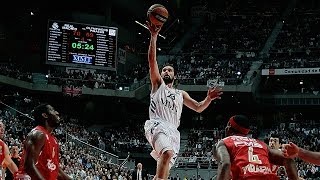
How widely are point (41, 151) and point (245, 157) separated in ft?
7.62

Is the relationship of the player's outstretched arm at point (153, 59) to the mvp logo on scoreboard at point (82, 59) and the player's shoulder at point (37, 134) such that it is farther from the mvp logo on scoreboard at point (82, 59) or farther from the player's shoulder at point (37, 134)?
the mvp logo on scoreboard at point (82, 59)

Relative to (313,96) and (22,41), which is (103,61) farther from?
(313,96)

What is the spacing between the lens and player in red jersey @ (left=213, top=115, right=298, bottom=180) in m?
5.06

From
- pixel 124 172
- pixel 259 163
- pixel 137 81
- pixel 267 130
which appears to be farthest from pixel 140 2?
pixel 259 163

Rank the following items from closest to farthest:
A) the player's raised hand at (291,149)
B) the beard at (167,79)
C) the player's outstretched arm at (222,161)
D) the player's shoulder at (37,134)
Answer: the player's outstretched arm at (222,161) → the player's raised hand at (291,149) → the player's shoulder at (37,134) → the beard at (167,79)

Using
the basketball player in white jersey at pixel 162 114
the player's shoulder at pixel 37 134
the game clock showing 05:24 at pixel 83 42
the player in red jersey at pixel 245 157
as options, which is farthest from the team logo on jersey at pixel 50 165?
the game clock showing 05:24 at pixel 83 42

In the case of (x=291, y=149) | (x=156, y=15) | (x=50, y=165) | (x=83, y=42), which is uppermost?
(x=83, y=42)

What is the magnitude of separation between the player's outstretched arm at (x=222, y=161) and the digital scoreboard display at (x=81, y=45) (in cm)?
2791

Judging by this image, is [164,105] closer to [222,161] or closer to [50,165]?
[50,165]

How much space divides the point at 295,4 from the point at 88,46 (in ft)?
66.3

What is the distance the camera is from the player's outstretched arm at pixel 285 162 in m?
5.15

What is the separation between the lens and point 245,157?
5121 mm

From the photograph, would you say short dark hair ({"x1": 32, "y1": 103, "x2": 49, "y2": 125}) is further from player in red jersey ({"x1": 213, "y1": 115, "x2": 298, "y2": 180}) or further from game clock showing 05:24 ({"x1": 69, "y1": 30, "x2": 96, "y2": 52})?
game clock showing 05:24 ({"x1": 69, "y1": 30, "x2": 96, "y2": 52})

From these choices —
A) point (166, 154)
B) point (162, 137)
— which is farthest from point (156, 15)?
point (166, 154)
